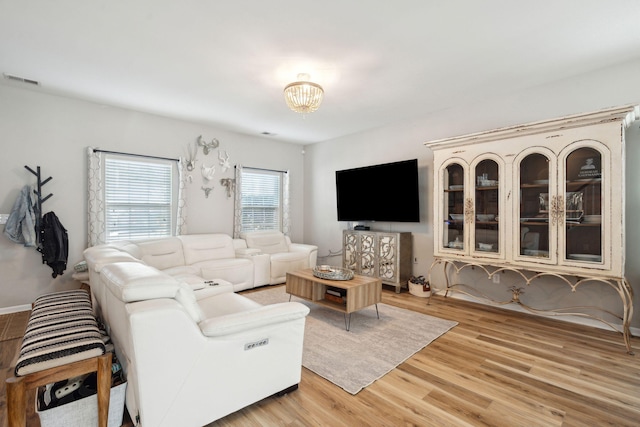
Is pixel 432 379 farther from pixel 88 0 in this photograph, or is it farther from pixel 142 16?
pixel 88 0

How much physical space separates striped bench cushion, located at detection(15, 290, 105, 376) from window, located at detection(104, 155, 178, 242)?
2315mm

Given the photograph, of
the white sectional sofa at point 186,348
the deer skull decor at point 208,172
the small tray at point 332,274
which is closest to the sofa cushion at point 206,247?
the deer skull decor at point 208,172

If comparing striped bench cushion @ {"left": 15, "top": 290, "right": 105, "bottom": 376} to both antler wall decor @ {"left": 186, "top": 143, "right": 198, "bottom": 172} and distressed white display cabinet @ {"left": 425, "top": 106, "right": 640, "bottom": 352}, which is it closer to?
antler wall decor @ {"left": 186, "top": 143, "right": 198, "bottom": 172}

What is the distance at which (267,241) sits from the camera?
A: 5.42 m

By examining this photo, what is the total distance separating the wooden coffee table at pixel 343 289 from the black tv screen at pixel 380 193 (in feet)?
5.36

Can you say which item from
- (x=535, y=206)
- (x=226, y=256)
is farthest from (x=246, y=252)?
(x=535, y=206)

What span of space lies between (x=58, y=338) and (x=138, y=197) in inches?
127

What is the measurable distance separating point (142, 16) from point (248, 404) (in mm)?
2810

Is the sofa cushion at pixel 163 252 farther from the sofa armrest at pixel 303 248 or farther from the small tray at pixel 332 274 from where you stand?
the small tray at pixel 332 274

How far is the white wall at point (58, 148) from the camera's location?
3.53 m

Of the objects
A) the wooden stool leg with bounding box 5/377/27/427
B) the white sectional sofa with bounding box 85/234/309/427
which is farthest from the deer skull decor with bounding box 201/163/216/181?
the wooden stool leg with bounding box 5/377/27/427

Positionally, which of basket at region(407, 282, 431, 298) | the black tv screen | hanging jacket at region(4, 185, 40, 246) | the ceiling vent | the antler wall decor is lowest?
basket at region(407, 282, 431, 298)

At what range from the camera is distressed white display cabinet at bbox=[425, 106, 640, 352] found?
2703 millimetres

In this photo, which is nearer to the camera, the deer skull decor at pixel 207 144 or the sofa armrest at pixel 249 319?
the sofa armrest at pixel 249 319
